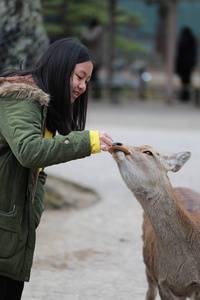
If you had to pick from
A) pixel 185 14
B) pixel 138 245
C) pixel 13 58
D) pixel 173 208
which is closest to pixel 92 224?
pixel 138 245

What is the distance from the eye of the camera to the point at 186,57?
66.2ft

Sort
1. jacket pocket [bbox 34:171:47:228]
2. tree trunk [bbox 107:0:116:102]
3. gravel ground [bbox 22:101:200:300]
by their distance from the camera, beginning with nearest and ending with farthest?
jacket pocket [bbox 34:171:47:228]
gravel ground [bbox 22:101:200:300]
tree trunk [bbox 107:0:116:102]

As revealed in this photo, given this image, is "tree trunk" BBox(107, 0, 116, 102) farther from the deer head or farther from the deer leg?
the deer head

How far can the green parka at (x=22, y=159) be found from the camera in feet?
10.2

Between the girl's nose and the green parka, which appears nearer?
the green parka

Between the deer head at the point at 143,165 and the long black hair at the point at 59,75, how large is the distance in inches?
13.4

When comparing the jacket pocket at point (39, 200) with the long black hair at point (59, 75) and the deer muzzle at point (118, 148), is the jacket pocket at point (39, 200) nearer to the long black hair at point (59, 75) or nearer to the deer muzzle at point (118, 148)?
the long black hair at point (59, 75)

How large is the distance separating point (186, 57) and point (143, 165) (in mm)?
17039

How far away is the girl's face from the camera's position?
3418 mm

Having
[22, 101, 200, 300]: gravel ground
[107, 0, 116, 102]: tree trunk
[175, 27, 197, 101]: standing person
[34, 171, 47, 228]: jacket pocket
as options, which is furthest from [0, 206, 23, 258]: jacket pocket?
[175, 27, 197, 101]: standing person

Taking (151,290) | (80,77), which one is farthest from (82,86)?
(151,290)

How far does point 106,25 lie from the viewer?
21.7 metres

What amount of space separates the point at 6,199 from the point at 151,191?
874 mm

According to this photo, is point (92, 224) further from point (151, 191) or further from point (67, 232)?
point (151, 191)
